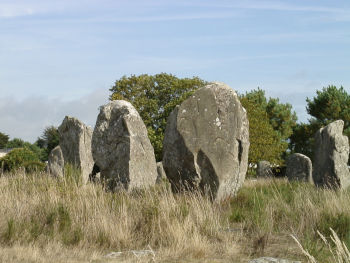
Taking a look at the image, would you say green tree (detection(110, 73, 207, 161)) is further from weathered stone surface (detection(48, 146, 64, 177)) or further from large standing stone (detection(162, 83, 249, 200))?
large standing stone (detection(162, 83, 249, 200))

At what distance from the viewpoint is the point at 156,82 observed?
42.2 metres

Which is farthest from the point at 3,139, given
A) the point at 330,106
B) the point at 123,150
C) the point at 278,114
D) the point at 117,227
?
the point at 117,227

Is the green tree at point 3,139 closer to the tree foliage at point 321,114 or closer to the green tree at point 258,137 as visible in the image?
the tree foliage at point 321,114

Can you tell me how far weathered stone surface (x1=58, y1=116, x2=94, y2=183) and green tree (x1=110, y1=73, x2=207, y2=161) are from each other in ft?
60.7

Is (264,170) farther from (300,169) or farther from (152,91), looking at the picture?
(152,91)

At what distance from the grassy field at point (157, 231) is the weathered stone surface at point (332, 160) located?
627cm

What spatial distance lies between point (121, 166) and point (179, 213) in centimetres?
496

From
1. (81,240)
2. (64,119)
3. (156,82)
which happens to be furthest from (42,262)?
(156,82)

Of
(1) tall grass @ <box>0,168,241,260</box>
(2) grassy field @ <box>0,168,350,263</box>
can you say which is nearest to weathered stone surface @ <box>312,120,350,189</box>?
(2) grassy field @ <box>0,168,350,263</box>

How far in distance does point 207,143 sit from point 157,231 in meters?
3.72

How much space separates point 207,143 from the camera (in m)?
12.4

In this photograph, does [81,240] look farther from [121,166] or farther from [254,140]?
[254,140]

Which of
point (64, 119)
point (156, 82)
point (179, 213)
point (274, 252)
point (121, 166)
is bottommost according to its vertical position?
point (274, 252)

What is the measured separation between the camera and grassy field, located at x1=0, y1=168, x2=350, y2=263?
827 centimetres
